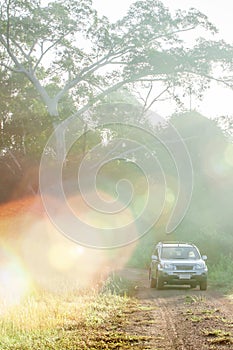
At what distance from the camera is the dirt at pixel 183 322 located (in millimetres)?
12195

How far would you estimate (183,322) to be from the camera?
15.5m

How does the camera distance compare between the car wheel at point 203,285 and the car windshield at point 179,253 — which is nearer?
the car wheel at point 203,285

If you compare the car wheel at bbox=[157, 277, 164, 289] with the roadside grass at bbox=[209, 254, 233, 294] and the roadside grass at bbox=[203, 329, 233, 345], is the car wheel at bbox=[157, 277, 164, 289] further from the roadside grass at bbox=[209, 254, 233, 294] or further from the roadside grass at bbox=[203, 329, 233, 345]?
the roadside grass at bbox=[203, 329, 233, 345]

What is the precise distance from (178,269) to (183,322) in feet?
38.3

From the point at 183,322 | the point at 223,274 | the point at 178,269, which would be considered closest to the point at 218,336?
the point at 183,322

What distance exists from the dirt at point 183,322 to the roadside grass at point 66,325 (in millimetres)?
352

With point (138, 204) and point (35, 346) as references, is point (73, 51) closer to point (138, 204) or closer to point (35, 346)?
point (138, 204)

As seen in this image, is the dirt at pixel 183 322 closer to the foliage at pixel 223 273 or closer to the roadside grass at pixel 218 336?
the roadside grass at pixel 218 336

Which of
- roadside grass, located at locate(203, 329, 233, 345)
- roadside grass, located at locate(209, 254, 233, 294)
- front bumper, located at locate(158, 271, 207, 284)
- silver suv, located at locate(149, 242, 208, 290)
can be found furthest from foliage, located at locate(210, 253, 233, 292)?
roadside grass, located at locate(203, 329, 233, 345)

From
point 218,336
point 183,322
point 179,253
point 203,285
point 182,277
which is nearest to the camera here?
point 218,336

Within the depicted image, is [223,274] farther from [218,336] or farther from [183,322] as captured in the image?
[218,336]

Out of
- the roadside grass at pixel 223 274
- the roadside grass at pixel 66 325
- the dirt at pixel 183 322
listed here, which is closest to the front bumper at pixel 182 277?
the roadside grass at pixel 223 274

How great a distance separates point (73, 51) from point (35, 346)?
106 ft

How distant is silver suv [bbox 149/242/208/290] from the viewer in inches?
1055
